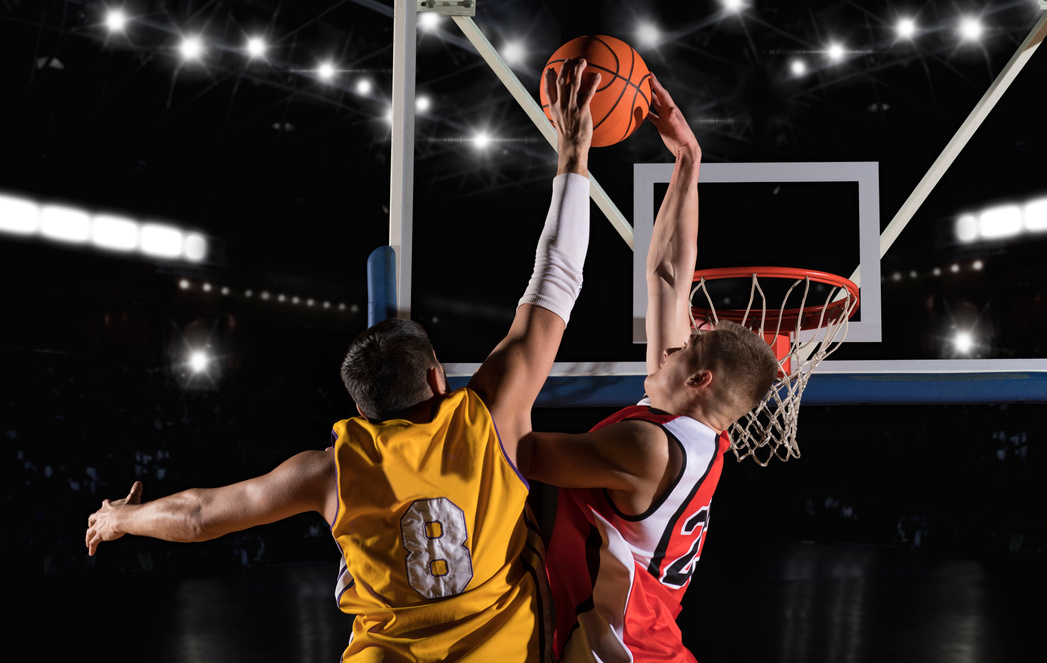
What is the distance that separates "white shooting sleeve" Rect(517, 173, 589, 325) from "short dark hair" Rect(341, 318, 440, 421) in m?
0.27

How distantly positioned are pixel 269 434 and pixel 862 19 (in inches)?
364

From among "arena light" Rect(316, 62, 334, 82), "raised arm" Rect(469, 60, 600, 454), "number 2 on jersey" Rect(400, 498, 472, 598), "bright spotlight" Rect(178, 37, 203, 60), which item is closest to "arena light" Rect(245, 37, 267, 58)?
"bright spotlight" Rect(178, 37, 203, 60)

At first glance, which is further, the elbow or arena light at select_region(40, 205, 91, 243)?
arena light at select_region(40, 205, 91, 243)

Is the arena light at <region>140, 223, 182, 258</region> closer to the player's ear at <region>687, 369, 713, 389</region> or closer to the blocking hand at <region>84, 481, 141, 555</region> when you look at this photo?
the blocking hand at <region>84, 481, 141, 555</region>

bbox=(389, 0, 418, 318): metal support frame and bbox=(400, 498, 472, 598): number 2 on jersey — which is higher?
bbox=(389, 0, 418, 318): metal support frame

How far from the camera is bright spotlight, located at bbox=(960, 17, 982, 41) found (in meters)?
8.55

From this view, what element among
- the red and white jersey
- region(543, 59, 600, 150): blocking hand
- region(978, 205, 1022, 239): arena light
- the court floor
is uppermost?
region(978, 205, 1022, 239): arena light

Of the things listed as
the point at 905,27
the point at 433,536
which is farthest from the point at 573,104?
the point at 905,27

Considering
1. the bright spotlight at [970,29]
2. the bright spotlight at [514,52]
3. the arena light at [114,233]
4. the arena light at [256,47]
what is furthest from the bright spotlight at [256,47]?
the bright spotlight at [970,29]

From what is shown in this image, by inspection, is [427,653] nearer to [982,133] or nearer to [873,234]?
[873,234]

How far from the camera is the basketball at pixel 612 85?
234 centimetres

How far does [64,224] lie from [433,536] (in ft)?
36.8

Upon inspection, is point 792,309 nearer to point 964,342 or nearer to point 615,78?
point 615,78

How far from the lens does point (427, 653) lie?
5.06ft
